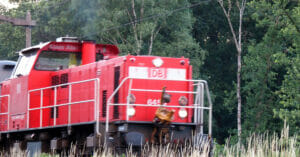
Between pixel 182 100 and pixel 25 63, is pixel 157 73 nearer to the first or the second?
pixel 182 100

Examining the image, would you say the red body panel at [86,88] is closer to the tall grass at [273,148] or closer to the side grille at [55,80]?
the side grille at [55,80]

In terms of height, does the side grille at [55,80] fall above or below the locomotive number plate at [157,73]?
below

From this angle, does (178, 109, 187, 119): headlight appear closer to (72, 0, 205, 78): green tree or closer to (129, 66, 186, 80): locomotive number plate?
(129, 66, 186, 80): locomotive number plate

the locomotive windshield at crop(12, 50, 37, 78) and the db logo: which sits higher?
the locomotive windshield at crop(12, 50, 37, 78)

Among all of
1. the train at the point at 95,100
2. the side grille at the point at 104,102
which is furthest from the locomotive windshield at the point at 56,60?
the side grille at the point at 104,102

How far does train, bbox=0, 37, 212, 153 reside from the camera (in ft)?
36.9

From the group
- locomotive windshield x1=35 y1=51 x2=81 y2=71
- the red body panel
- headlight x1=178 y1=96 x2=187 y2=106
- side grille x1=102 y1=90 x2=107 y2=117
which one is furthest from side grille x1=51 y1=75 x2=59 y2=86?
headlight x1=178 y1=96 x2=187 y2=106

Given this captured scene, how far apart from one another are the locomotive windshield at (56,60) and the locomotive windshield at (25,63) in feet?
0.74

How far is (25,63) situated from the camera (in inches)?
570

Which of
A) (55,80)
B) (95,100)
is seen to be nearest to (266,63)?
(55,80)

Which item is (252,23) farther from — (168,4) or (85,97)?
(85,97)

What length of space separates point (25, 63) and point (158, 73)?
414cm

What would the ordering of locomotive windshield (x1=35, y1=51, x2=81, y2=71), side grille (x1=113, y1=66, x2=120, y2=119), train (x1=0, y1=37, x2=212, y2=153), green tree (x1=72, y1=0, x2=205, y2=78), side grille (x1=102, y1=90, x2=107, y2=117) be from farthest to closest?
green tree (x1=72, y1=0, x2=205, y2=78) → locomotive windshield (x1=35, y1=51, x2=81, y2=71) → side grille (x1=102, y1=90, x2=107, y2=117) → side grille (x1=113, y1=66, x2=120, y2=119) → train (x1=0, y1=37, x2=212, y2=153)

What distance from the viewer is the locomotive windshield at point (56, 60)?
46.0 feet
